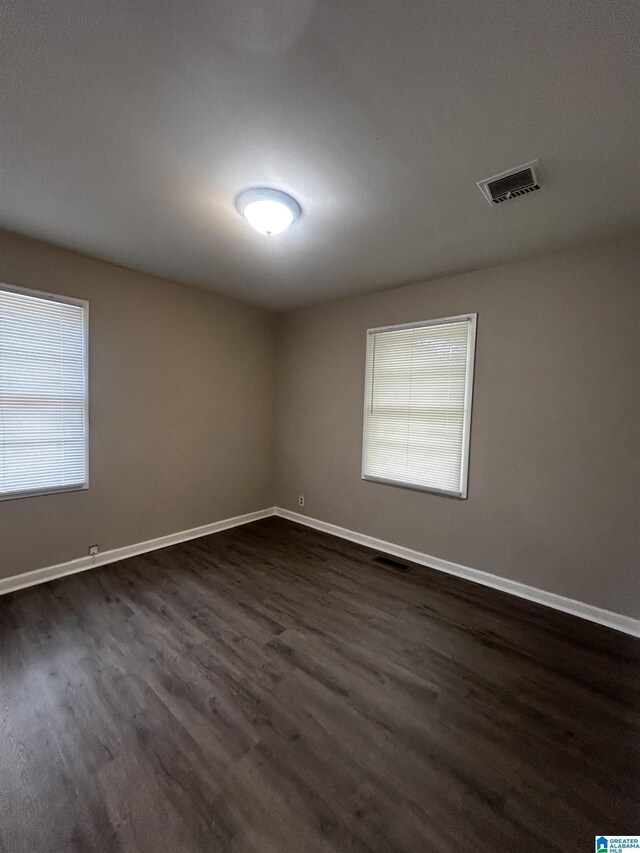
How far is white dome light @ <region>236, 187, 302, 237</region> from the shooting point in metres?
1.99

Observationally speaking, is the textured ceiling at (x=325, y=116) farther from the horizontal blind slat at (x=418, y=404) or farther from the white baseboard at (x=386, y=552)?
the white baseboard at (x=386, y=552)

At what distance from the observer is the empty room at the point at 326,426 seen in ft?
4.01

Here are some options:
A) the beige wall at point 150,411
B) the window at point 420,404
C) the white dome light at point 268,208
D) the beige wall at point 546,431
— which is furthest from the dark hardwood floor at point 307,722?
the white dome light at point 268,208

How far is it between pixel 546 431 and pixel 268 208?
8.51 ft

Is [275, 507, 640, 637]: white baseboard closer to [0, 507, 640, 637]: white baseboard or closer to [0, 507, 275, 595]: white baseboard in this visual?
[0, 507, 640, 637]: white baseboard

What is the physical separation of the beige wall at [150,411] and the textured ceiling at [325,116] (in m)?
0.64

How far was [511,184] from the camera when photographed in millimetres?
1853

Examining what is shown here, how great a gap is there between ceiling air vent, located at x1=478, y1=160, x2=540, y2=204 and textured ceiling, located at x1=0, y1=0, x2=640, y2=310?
0.05 m

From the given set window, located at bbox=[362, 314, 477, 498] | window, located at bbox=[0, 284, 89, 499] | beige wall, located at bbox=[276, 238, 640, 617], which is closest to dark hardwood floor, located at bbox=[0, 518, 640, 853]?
beige wall, located at bbox=[276, 238, 640, 617]

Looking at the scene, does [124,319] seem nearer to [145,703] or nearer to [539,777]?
[145,703]

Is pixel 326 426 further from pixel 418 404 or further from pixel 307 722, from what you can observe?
pixel 307 722

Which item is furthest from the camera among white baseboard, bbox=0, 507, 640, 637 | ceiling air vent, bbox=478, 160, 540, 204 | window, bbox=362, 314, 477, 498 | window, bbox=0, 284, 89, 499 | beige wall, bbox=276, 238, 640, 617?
window, bbox=362, 314, 477, 498

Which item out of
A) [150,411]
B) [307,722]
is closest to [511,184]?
[307,722]

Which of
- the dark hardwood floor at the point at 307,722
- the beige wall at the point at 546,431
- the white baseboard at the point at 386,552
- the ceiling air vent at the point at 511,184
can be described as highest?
the ceiling air vent at the point at 511,184
